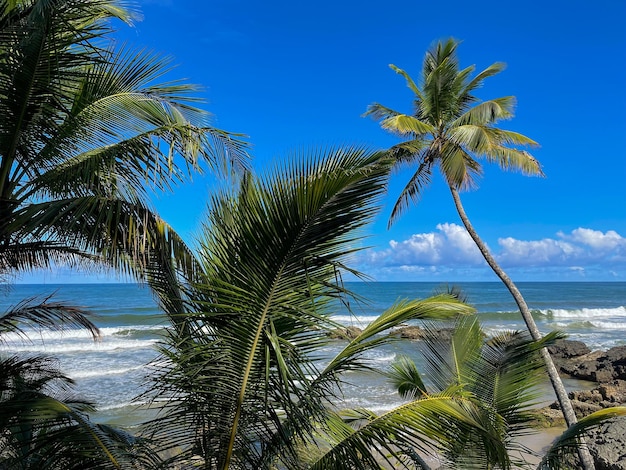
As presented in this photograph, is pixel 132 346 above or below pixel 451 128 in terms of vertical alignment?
below

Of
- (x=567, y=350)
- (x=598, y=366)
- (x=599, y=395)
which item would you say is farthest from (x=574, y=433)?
(x=567, y=350)

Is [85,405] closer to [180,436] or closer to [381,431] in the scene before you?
[180,436]

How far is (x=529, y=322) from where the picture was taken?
32.8 ft

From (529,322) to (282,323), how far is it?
807cm

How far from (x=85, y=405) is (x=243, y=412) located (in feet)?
10.3

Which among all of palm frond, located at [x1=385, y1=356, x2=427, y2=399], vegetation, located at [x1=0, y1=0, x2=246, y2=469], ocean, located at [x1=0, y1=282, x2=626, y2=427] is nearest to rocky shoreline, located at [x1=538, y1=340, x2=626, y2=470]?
ocean, located at [x1=0, y1=282, x2=626, y2=427]

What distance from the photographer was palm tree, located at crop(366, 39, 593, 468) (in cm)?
1101

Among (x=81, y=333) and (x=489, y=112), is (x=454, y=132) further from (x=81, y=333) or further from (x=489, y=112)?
(x=81, y=333)

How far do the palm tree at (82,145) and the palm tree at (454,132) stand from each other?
6476 mm

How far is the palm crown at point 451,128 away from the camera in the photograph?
11094mm

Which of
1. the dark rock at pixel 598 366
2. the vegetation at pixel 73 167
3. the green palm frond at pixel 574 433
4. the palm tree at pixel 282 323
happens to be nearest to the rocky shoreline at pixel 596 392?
the dark rock at pixel 598 366

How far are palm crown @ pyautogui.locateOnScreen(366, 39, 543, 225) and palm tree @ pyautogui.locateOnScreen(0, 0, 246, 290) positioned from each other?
6.85 m

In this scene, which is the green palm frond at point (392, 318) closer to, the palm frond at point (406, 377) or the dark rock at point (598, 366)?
the palm frond at point (406, 377)

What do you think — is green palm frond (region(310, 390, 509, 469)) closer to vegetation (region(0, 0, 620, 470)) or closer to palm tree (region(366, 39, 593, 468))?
vegetation (region(0, 0, 620, 470))
